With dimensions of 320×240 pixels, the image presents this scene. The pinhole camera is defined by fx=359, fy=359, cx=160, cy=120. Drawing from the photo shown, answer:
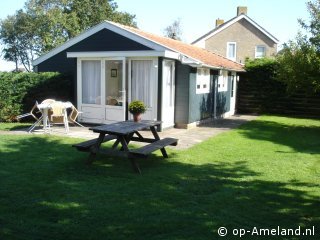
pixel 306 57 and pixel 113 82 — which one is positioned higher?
pixel 306 57

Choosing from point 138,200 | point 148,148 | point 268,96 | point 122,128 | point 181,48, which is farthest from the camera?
point 268,96

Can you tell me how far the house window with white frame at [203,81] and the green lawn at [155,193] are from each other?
17.0ft

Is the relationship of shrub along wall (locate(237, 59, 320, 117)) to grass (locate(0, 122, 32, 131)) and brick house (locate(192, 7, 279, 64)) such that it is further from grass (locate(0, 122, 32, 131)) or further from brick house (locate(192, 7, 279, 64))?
grass (locate(0, 122, 32, 131))

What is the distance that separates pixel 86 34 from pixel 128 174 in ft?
27.3

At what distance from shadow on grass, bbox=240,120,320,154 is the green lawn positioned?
99 centimetres

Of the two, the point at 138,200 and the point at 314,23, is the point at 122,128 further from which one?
the point at 314,23

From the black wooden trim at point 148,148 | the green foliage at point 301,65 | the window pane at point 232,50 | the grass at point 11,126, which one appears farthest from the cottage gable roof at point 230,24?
the black wooden trim at point 148,148

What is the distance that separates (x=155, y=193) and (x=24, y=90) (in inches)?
385

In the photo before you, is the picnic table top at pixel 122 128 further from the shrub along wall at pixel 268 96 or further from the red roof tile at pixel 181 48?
the shrub along wall at pixel 268 96

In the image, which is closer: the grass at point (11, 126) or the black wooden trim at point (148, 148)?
the black wooden trim at point (148, 148)

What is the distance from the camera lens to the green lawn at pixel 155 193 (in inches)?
172

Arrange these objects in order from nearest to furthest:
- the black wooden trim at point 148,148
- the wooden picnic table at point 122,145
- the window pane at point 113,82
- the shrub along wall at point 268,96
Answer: the black wooden trim at point 148,148 < the wooden picnic table at point 122,145 < the window pane at point 113,82 < the shrub along wall at point 268,96

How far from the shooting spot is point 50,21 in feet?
135
